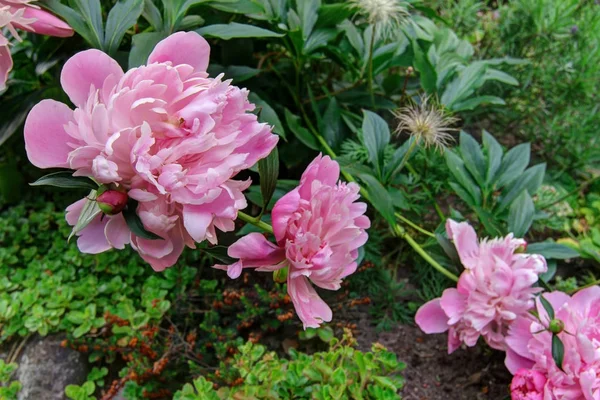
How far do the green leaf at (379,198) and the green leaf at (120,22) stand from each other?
20.1 inches

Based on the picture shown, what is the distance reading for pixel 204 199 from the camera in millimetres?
581

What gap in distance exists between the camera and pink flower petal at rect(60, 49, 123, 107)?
2.04ft

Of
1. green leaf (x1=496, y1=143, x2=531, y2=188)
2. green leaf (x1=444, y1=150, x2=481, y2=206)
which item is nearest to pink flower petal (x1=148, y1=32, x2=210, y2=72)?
green leaf (x1=444, y1=150, x2=481, y2=206)

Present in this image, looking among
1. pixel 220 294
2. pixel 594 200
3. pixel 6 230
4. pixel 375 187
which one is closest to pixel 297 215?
pixel 375 187

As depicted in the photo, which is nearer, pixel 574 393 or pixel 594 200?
pixel 574 393

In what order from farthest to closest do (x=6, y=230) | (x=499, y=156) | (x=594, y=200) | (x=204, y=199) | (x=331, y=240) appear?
(x=594, y=200), (x=6, y=230), (x=499, y=156), (x=331, y=240), (x=204, y=199)

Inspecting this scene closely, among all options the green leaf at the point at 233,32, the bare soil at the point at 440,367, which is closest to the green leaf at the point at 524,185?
the bare soil at the point at 440,367

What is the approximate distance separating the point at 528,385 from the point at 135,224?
0.72 metres

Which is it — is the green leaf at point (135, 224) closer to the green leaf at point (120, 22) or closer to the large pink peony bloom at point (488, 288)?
the green leaf at point (120, 22)

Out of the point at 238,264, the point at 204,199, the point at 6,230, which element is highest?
the point at 204,199

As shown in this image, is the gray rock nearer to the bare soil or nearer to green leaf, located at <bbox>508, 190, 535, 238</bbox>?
the bare soil

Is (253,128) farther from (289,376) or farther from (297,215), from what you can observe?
(289,376)

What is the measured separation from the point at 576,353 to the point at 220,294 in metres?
0.76

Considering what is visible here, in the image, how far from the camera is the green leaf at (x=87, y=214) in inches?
23.6
